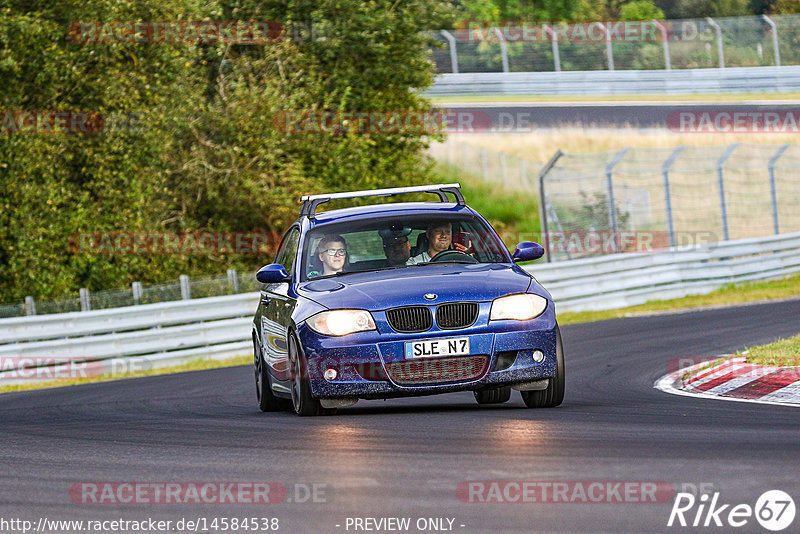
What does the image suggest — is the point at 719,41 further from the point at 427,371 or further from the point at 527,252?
the point at 427,371

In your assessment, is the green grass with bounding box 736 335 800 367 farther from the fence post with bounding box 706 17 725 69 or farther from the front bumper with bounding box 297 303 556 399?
the fence post with bounding box 706 17 725 69

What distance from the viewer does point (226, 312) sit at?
21719 mm

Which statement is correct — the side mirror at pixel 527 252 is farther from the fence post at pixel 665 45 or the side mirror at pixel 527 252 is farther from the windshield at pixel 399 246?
the fence post at pixel 665 45

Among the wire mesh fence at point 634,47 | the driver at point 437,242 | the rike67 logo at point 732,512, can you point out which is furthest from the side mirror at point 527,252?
the wire mesh fence at point 634,47

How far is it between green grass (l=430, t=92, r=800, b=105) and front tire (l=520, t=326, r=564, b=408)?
35.1 meters

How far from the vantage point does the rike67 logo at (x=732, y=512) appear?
17.7 ft

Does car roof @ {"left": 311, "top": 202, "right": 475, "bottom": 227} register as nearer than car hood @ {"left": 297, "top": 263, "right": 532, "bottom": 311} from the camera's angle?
No

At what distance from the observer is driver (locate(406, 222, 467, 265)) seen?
10.4m

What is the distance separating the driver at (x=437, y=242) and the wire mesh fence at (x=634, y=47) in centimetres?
3056

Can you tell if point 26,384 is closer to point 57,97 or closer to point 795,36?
point 57,97

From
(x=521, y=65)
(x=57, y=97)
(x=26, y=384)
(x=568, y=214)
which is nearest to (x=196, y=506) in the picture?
(x=26, y=384)

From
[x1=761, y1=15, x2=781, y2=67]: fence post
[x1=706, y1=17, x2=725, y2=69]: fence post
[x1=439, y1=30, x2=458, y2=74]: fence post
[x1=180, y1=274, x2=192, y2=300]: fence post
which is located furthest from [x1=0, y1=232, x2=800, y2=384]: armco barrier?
[x1=439, y1=30, x2=458, y2=74]: fence post

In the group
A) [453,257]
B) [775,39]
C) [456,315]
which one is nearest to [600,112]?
[775,39]

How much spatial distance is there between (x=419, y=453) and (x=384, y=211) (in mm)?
3500
